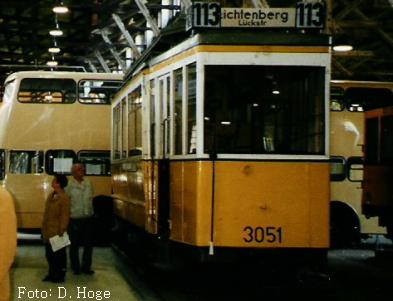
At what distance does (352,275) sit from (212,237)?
592 centimetres

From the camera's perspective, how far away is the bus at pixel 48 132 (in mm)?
19789

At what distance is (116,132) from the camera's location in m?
18.1

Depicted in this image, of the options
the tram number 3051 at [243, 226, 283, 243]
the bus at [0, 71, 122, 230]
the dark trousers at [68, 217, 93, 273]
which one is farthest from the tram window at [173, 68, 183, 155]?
the bus at [0, 71, 122, 230]

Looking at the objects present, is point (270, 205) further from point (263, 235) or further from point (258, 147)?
point (258, 147)

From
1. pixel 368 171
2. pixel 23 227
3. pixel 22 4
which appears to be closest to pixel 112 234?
pixel 23 227

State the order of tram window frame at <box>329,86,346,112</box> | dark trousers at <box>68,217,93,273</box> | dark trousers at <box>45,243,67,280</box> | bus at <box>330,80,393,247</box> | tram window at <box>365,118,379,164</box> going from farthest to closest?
tram window frame at <box>329,86,346,112</box> < bus at <box>330,80,393,247</box> < tram window at <box>365,118,379,164</box> < dark trousers at <box>68,217,93,273</box> < dark trousers at <box>45,243,67,280</box>

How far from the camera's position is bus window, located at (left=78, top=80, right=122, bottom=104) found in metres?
20.7

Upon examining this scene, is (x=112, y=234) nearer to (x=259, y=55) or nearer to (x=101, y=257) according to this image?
(x=101, y=257)

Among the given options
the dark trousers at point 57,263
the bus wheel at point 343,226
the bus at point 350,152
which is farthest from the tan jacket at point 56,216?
the bus at point 350,152

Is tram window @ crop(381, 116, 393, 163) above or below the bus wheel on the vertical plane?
above

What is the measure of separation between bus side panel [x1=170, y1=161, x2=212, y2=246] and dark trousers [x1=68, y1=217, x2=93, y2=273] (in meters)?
3.30

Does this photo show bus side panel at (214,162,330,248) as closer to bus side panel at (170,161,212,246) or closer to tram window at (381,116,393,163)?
bus side panel at (170,161,212,246)

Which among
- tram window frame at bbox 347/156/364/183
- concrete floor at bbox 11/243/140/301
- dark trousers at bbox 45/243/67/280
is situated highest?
tram window frame at bbox 347/156/364/183

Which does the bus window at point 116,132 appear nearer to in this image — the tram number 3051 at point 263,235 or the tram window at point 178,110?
the tram window at point 178,110
